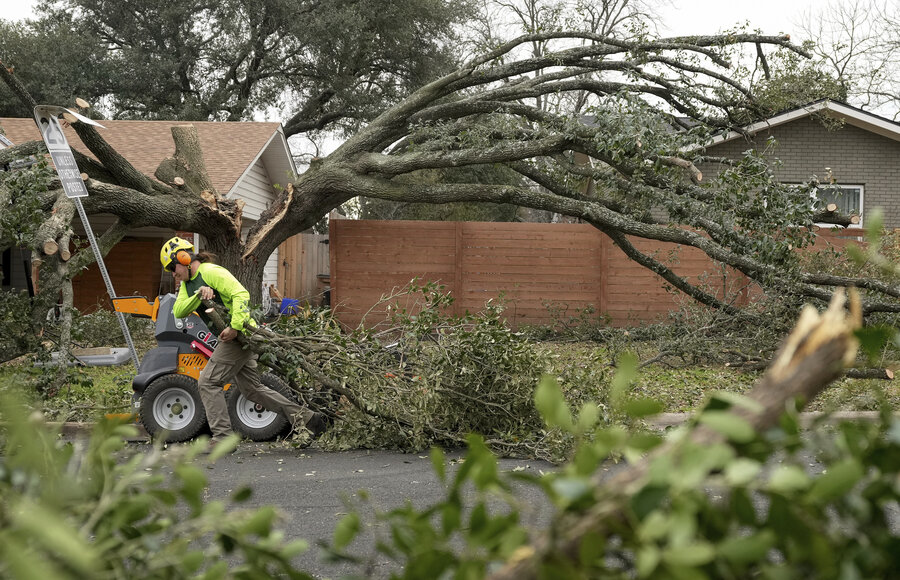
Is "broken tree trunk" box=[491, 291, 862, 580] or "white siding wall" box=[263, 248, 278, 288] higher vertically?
"white siding wall" box=[263, 248, 278, 288]

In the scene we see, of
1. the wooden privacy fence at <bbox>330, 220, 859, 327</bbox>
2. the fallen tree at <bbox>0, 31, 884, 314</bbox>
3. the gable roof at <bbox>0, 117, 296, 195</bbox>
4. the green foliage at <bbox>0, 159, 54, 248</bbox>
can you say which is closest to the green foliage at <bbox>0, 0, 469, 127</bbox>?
the gable roof at <bbox>0, 117, 296, 195</bbox>

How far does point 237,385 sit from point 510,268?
973cm

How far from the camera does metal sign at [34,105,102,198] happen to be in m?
8.19

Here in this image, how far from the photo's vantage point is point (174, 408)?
25.2 ft

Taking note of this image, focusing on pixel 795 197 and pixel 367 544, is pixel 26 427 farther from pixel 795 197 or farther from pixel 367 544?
pixel 795 197

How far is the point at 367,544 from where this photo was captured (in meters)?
4.49

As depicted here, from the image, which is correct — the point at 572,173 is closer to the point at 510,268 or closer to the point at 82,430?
the point at 510,268

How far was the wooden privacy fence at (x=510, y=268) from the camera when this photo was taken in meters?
16.4

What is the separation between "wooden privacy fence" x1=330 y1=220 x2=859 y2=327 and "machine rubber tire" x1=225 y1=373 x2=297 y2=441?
852 centimetres

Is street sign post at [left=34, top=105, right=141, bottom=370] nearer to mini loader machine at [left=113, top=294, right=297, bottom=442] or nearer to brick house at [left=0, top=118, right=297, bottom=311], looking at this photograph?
mini loader machine at [left=113, top=294, right=297, bottom=442]

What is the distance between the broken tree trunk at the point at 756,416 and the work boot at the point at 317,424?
261 inches

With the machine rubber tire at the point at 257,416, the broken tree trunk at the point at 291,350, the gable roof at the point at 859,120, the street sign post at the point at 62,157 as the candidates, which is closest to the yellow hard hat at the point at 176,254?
the broken tree trunk at the point at 291,350

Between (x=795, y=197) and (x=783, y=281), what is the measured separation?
0.99 meters

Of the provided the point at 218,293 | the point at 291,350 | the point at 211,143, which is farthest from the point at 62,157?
the point at 211,143
